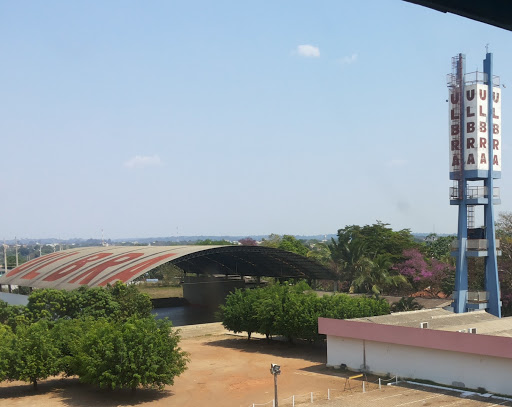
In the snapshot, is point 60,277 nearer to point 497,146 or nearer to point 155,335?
point 155,335

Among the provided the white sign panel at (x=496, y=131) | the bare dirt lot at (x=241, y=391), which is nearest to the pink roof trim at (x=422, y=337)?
the bare dirt lot at (x=241, y=391)

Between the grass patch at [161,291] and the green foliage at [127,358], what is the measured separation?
5162 cm

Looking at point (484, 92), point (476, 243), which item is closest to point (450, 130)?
point (484, 92)

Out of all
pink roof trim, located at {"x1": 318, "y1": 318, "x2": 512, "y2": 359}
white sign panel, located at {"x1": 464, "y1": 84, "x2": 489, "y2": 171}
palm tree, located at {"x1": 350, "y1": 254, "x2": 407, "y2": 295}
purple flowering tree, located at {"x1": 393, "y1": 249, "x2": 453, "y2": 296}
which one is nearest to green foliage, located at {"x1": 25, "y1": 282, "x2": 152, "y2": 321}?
pink roof trim, located at {"x1": 318, "y1": 318, "x2": 512, "y2": 359}

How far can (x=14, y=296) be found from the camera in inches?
2387

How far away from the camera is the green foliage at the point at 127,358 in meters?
26.9

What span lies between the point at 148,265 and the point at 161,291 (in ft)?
138

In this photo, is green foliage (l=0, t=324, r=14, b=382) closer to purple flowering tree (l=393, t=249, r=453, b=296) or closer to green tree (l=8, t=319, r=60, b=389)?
green tree (l=8, t=319, r=60, b=389)

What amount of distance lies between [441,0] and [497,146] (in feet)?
129

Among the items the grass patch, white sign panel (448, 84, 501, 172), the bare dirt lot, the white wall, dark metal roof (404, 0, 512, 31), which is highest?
white sign panel (448, 84, 501, 172)

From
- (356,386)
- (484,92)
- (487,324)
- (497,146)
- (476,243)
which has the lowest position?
(356,386)

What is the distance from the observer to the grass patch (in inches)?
3275

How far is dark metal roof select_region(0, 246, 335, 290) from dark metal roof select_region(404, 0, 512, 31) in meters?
43.2

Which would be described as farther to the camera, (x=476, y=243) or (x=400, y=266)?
(x=400, y=266)
